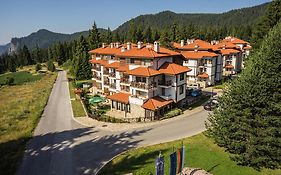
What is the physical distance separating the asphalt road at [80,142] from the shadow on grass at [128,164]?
3.61ft

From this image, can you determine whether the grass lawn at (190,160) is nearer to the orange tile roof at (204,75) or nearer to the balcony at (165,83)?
the balcony at (165,83)

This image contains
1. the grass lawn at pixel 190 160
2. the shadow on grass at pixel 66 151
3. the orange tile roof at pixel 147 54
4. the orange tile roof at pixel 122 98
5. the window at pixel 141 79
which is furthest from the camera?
the orange tile roof at pixel 122 98


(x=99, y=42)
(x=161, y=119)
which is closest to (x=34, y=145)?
(x=161, y=119)

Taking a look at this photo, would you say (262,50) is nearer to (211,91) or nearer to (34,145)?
(34,145)

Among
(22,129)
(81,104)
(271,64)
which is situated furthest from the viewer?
(81,104)

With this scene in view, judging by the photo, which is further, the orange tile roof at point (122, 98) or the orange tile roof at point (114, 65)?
the orange tile roof at point (114, 65)

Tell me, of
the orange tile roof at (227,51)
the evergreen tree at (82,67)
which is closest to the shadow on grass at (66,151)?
the orange tile roof at (227,51)

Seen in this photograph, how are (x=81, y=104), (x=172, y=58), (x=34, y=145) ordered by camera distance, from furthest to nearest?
(x=81, y=104)
(x=172, y=58)
(x=34, y=145)

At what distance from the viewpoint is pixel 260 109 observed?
21656mm

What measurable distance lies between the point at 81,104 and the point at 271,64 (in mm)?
35728

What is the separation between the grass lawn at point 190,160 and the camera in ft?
71.8

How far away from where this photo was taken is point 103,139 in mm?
30344

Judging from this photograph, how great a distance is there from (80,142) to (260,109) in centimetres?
2019

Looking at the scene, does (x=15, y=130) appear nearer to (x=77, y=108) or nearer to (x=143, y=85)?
(x=77, y=108)
